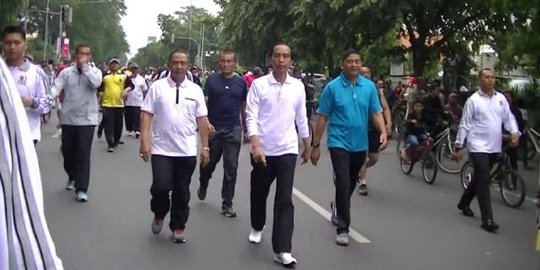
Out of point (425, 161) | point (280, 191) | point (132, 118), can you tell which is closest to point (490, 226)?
point (280, 191)

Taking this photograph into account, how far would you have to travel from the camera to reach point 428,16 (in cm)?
2177

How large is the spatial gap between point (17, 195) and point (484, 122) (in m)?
7.24

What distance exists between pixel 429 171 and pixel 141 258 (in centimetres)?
693

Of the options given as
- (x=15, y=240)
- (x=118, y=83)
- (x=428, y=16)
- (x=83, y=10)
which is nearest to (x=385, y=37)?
(x=428, y=16)

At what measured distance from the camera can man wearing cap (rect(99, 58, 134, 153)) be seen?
48.7ft

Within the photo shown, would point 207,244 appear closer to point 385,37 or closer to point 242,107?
point 242,107

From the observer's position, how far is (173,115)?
672 cm

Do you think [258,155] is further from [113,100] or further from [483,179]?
[113,100]

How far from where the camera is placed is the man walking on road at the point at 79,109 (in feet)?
28.3

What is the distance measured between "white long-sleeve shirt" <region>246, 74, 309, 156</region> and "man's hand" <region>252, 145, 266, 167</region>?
95 mm

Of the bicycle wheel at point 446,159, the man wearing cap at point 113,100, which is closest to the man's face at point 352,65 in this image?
the bicycle wheel at point 446,159

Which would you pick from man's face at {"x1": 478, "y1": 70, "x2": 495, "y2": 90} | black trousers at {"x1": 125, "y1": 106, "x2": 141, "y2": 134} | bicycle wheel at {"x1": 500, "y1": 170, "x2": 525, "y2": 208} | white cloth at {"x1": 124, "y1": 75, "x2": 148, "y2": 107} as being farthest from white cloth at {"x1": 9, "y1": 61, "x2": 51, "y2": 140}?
black trousers at {"x1": 125, "y1": 106, "x2": 141, "y2": 134}

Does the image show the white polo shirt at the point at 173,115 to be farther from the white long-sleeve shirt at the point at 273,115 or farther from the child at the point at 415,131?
the child at the point at 415,131

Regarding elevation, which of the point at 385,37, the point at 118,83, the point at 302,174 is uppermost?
the point at 385,37
